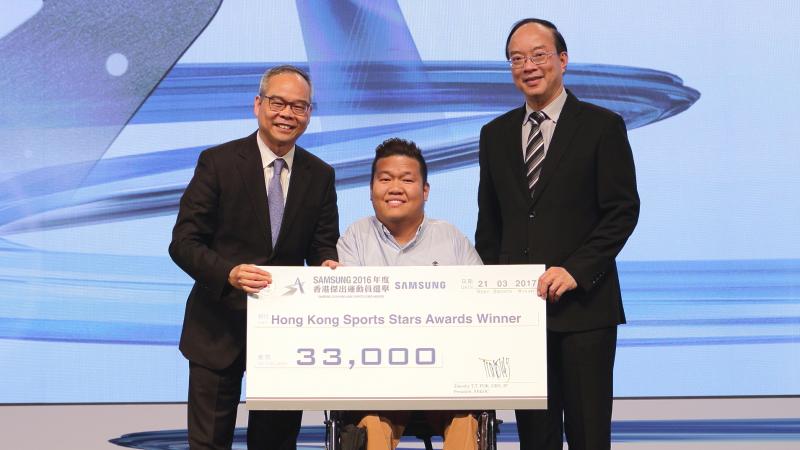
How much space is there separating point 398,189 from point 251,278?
1.83 ft

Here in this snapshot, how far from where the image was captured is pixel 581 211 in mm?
2943

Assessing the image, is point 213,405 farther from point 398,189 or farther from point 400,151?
point 400,151

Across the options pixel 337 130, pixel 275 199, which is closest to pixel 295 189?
pixel 275 199

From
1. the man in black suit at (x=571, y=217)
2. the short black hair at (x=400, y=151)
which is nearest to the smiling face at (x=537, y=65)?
the man in black suit at (x=571, y=217)

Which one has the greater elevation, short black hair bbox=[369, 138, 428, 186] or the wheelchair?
short black hair bbox=[369, 138, 428, 186]

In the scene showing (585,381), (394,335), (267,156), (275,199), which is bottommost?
(585,381)

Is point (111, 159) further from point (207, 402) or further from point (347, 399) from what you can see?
point (347, 399)

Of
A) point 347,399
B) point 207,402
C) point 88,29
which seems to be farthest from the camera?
point 88,29

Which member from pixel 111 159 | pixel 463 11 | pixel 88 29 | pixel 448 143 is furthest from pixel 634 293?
pixel 88 29

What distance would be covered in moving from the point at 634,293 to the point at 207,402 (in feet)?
9.61

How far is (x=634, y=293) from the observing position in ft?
17.3

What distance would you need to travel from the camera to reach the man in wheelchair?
306cm

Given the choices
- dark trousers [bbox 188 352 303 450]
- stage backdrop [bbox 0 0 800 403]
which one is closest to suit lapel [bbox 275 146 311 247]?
dark trousers [bbox 188 352 303 450]

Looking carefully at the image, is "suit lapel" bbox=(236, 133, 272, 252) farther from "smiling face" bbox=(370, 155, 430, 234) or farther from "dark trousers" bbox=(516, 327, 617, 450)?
"dark trousers" bbox=(516, 327, 617, 450)
